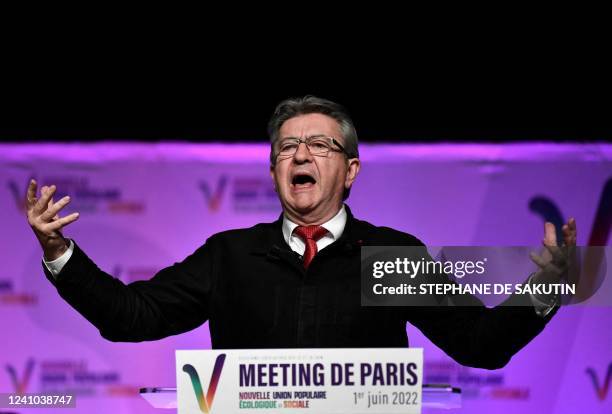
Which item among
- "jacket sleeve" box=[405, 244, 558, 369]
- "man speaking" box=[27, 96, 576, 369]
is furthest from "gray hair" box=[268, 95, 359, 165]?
"jacket sleeve" box=[405, 244, 558, 369]

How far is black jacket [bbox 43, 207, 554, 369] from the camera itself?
2.06m

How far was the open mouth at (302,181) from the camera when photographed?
7.70ft

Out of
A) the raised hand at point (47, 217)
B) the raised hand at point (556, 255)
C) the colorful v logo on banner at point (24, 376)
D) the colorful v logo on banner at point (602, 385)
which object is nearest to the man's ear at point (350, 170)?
the raised hand at point (556, 255)

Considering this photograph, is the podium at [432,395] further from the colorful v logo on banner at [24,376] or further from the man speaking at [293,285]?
the colorful v logo on banner at [24,376]

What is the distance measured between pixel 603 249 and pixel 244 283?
1.78m

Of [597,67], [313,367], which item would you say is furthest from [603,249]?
[313,367]

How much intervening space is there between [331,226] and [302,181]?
0.18m

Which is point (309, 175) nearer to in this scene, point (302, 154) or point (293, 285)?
point (302, 154)

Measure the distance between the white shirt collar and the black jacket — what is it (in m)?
0.02

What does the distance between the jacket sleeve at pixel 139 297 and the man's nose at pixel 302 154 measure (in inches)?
14.4

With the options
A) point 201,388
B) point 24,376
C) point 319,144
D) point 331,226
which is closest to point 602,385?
point 331,226

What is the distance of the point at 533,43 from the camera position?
11.3ft

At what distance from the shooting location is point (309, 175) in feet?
7.77

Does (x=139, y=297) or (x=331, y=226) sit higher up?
(x=331, y=226)
